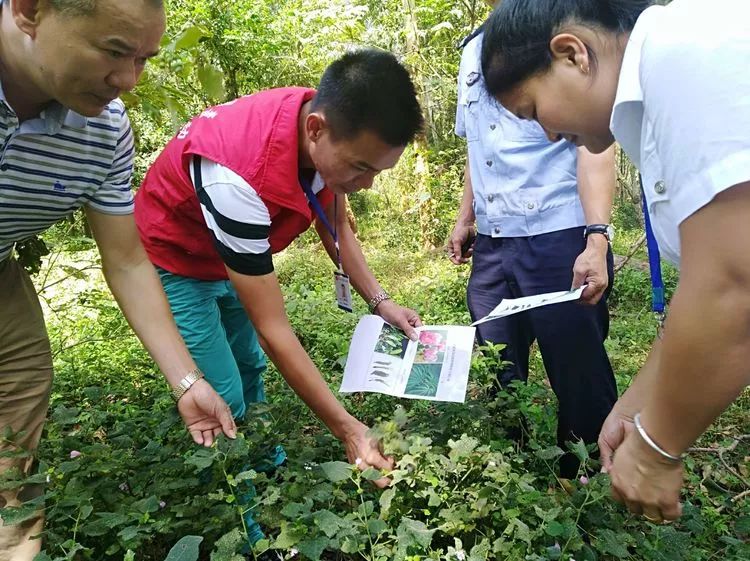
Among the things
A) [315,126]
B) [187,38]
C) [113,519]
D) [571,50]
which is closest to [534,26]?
[571,50]

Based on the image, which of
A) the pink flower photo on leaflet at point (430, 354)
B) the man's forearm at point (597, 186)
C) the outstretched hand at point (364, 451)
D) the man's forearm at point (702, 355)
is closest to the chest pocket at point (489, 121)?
the man's forearm at point (597, 186)

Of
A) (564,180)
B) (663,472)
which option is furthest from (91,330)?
(663,472)

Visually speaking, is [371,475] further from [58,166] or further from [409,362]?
[58,166]

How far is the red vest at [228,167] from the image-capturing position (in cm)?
168

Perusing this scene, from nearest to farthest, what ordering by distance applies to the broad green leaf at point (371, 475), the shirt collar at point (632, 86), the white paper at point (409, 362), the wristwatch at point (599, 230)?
1. the shirt collar at point (632, 86)
2. the broad green leaf at point (371, 475)
3. the white paper at point (409, 362)
4. the wristwatch at point (599, 230)

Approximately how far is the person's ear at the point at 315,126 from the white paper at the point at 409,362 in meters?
0.72

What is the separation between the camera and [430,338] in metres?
2.09

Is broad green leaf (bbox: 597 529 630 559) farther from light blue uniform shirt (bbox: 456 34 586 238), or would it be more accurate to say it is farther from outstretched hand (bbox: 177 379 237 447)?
light blue uniform shirt (bbox: 456 34 586 238)

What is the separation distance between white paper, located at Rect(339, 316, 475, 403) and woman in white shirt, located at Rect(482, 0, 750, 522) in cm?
75

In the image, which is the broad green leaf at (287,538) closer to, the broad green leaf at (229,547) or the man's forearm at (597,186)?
the broad green leaf at (229,547)

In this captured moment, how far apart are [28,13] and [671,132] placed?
1260 mm

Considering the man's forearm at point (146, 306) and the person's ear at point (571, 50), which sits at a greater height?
the person's ear at point (571, 50)

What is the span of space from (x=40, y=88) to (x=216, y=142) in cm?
48

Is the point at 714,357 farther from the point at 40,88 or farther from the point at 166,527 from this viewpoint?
the point at 40,88
